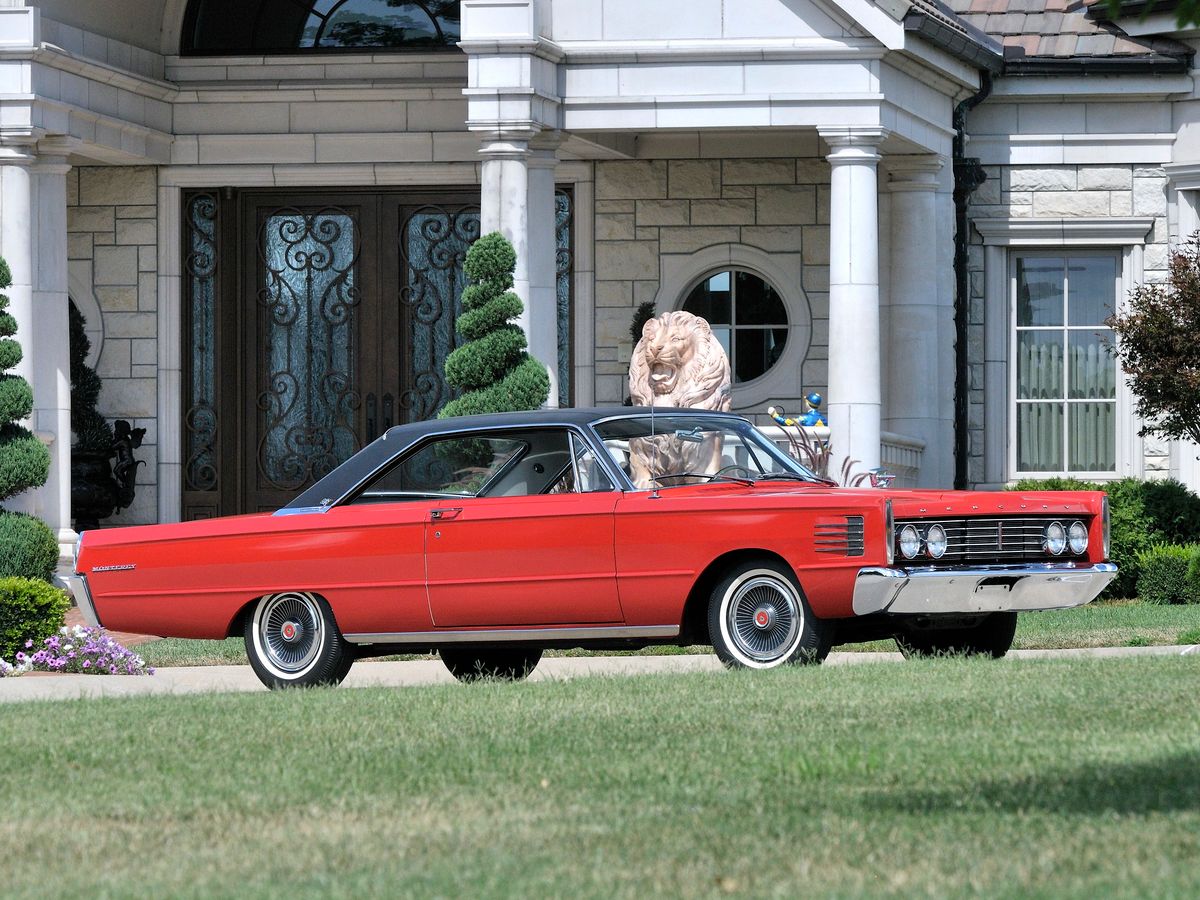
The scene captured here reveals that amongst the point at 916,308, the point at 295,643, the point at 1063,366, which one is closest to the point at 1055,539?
the point at 295,643

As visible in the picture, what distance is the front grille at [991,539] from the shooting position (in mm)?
9461

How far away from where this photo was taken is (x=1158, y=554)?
17.5 meters

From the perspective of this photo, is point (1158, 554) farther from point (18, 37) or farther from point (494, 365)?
point (18, 37)

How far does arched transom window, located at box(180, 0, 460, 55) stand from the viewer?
2111 centimetres

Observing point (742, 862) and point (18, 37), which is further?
point (18, 37)

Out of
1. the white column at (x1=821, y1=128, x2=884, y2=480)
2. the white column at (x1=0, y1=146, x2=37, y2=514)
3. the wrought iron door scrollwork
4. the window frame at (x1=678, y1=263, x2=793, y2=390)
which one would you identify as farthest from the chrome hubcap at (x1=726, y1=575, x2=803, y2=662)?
the wrought iron door scrollwork

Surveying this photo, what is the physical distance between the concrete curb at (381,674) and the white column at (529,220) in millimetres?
5169

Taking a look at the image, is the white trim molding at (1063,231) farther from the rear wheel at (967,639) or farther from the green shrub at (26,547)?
the rear wheel at (967,639)

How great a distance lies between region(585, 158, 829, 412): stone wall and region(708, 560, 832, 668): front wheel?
37.0 ft

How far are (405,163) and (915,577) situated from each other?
1274 centimetres

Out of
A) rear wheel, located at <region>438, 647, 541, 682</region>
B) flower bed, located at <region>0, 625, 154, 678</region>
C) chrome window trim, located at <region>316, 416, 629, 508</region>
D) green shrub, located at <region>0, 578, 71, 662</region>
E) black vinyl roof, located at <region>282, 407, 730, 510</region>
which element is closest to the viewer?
chrome window trim, located at <region>316, 416, 629, 508</region>

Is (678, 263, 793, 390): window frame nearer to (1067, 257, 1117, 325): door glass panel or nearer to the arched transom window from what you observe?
(1067, 257, 1117, 325): door glass panel

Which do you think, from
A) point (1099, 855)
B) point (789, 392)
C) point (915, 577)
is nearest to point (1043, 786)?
point (1099, 855)

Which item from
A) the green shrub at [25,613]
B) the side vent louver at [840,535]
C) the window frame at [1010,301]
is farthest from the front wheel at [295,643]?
the window frame at [1010,301]
